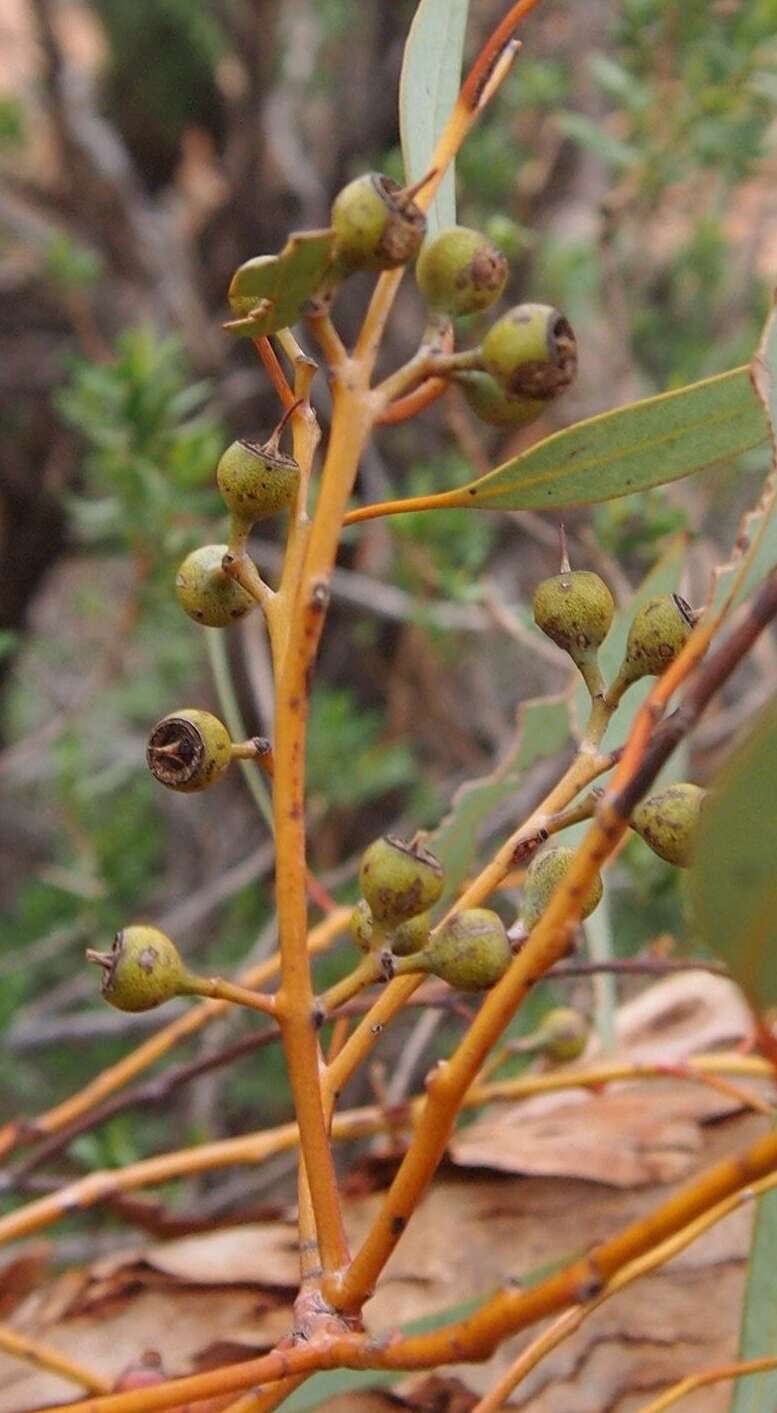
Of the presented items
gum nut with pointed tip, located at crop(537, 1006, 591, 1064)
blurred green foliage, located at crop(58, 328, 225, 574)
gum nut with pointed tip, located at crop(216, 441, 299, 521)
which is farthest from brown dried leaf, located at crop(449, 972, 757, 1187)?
blurred green foliage, located at crop(58, 328, 225, 574)

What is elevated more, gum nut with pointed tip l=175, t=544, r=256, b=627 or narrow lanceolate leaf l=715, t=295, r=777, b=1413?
gum nut with pointed tip l=175, t=544, r=256, b=627

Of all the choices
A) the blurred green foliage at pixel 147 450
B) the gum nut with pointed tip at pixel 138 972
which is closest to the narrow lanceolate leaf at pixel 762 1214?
the gum nut with pointed tip at pixel 138 972

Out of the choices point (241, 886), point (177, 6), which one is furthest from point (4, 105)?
point (241, 886)

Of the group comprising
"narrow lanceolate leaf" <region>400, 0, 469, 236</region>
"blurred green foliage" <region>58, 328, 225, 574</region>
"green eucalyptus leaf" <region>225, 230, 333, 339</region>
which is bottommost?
"green eucalyptus leaf" <region>225, 230, 333, 339</region>

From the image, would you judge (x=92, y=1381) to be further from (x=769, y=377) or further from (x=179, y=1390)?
(x=769, y=377)

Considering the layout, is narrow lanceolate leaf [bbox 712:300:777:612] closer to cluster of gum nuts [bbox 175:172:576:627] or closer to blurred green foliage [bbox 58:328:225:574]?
cluster of gum nuts [bbox 175:172:576:627]

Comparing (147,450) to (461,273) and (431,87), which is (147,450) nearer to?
(431,87)

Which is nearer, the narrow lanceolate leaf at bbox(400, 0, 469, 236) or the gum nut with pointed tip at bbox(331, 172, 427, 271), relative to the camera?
the gum nut with pointed tip at bbox(331, 172, 427, 271)

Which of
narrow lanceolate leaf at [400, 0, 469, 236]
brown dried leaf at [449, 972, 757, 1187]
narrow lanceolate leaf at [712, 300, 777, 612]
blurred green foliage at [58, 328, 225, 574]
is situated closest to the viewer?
narrow lanceolate leaf at [712, 300, 777, 612]
